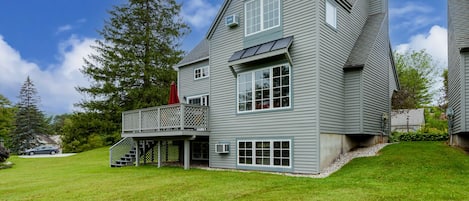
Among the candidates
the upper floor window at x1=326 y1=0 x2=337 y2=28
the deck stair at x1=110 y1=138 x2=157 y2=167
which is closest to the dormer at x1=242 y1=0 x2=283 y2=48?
the upper floor window at x1=326 y1=0 x2=337 y2=28

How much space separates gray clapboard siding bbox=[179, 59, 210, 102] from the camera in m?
17.7

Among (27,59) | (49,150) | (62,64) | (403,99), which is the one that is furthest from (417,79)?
(27,59)

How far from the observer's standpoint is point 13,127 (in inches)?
1977

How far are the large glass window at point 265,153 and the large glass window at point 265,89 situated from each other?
133 cm

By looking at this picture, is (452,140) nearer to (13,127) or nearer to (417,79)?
(417,79)

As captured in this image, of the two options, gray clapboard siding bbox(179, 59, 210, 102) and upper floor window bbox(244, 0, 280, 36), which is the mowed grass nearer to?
upper floor window bbox(244, 0, 280, 36)

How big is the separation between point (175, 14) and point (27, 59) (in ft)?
66.1

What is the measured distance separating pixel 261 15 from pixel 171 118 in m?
5.61

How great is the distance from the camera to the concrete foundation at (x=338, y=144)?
38.4ft

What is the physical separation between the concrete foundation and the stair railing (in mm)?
10441

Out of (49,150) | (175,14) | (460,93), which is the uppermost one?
(175,14)

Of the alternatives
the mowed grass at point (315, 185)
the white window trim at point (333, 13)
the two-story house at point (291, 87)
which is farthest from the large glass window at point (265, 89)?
the mowed grass at point (315, 185)

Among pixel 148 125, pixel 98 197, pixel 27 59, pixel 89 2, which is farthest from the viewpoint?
pixel 27 59

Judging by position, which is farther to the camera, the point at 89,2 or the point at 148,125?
the point at 89,2
